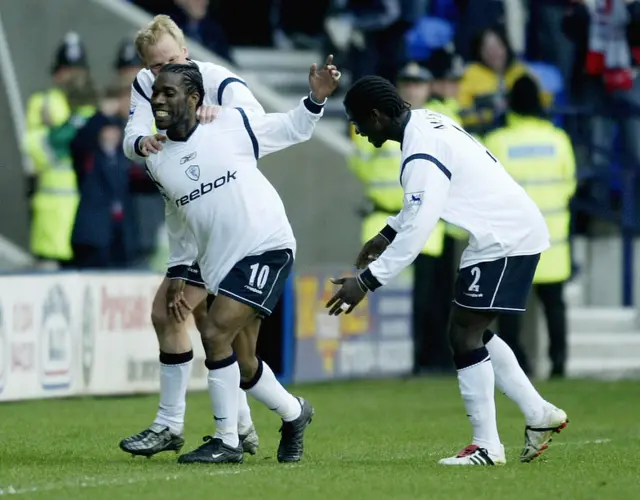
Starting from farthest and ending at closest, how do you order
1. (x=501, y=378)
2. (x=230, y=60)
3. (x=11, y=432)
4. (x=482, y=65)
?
(x=230, y=60), (x=482, y=65), (x=11, y=432), (x=501, y=378)

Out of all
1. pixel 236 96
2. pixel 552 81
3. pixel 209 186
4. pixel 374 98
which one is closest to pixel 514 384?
pixel 374 98

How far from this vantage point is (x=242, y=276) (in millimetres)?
8430

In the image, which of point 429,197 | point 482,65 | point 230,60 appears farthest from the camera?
point 230,60

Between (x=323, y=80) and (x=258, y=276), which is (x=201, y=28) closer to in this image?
(x=323, y=80)

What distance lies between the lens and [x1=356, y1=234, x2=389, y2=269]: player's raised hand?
8.66 m

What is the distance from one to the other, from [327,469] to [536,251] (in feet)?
5.03

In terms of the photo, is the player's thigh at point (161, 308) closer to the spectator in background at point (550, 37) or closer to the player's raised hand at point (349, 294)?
the player's raised hand at point (349, 294)

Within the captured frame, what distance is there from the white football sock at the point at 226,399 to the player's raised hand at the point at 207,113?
122cm

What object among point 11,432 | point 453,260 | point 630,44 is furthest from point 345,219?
point 11,432

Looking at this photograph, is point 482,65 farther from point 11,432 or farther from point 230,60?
point 11,432

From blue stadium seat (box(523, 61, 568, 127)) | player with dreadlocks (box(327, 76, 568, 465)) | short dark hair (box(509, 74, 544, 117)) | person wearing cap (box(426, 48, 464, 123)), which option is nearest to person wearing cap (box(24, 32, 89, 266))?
person wearing cap (box(426, 48, 464, 123))

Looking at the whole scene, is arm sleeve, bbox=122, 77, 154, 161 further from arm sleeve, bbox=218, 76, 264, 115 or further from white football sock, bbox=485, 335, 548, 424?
white football sock, bbox=485, 335, 548, 424

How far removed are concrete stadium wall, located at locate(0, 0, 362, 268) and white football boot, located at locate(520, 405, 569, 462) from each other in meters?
8.53

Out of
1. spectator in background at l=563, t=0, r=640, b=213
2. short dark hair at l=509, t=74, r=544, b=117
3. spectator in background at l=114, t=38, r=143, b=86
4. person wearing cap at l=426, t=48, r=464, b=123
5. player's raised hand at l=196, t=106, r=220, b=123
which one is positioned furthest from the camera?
spectator in background at l=563, t=0, r=640, b=213
